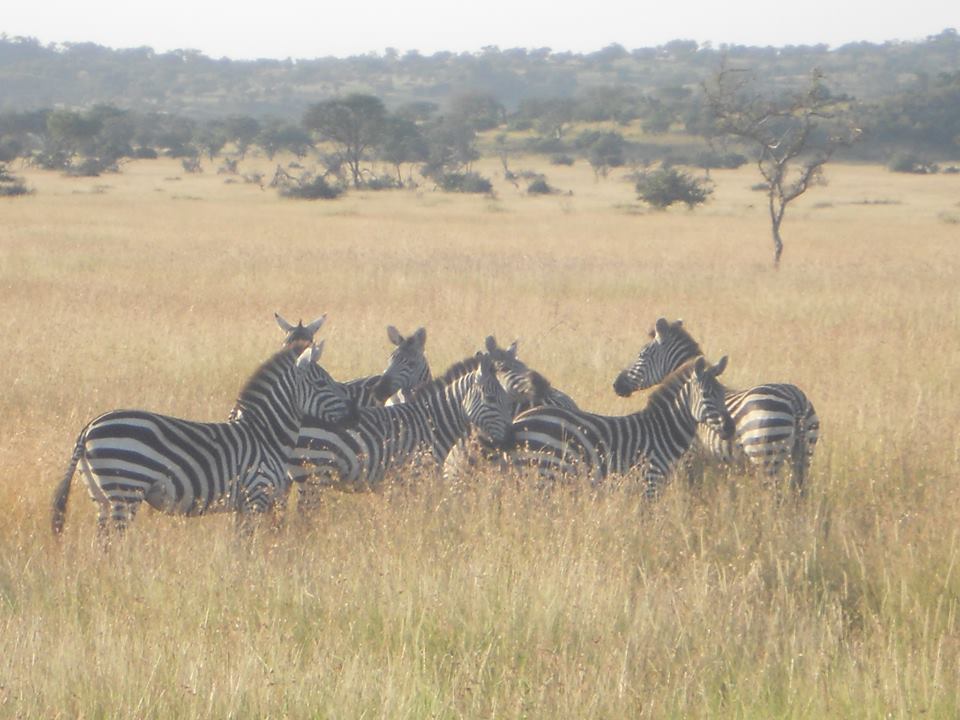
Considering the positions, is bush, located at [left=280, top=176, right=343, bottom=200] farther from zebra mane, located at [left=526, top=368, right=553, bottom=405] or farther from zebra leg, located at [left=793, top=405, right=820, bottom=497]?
zebra leg, located at [left=793, top=405, right=820, bottom=497]

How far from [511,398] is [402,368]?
1.08 meters

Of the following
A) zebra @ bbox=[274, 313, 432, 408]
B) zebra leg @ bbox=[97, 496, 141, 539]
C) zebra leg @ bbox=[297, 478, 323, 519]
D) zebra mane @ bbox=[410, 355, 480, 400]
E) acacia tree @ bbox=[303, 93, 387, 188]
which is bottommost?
zebra leg @ bbox=[297, 478, 323, 519]

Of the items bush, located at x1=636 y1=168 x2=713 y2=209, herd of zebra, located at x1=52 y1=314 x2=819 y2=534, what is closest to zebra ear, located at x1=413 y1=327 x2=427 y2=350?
herd of zebra, located at x1=52 y1=314 x2=819 y2=534

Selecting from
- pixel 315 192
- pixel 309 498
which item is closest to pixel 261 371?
pixel 309 498

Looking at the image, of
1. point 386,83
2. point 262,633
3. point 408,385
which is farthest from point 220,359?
point 386,83

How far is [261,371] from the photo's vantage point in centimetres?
675

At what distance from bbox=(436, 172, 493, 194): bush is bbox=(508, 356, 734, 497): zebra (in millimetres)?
36634

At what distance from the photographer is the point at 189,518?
6.32 metres

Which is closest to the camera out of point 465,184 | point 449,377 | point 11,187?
point 449,377

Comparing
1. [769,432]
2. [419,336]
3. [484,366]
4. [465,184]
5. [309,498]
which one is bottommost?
[465,184]

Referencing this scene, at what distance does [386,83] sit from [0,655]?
180 m

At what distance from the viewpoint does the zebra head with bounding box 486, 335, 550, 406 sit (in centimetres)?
790

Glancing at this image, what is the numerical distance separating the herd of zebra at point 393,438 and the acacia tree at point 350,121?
45.6 meters

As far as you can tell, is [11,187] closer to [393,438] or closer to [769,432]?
[393,438]
